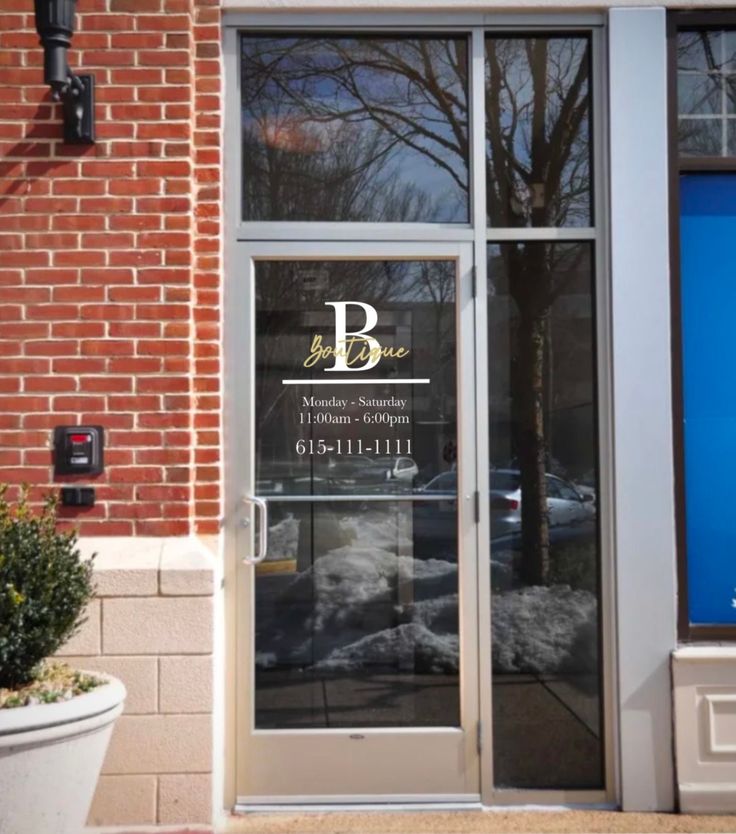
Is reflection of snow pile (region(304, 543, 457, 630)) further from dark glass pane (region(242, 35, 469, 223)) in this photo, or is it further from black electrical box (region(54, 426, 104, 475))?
dark glass pane (region(242, 35, 469, 223))

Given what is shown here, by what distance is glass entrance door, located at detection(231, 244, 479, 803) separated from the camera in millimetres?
4844

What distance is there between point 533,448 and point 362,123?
1.75m

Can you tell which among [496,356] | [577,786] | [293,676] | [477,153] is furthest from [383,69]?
[577,786]

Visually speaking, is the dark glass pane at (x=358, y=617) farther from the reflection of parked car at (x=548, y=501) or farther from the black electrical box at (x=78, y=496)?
the black electrical box at (x=78, y=496)

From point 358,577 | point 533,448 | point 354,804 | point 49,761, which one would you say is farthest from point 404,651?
point 49,761

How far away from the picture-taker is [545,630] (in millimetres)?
4902

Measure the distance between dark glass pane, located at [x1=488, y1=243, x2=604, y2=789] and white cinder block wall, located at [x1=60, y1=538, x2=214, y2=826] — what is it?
4.47ft

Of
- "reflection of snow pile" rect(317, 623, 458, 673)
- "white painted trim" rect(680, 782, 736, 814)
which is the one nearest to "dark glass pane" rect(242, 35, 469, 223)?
"reflection of snow pile" rect(317, 623, 458, 673)

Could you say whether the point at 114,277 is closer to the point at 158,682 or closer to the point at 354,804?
the point at 158,682

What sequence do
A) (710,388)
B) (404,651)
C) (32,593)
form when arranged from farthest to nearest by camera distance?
(710,388) < (404,651) < (32,593)

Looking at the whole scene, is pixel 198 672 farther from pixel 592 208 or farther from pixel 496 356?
pixel 592 208

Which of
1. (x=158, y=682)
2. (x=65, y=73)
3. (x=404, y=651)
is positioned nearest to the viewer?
(x=65, y=73)

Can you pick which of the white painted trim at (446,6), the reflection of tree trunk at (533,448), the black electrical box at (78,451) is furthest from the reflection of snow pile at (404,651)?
the white painted trim at (446,6)

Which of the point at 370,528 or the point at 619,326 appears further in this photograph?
the point at 370,528
